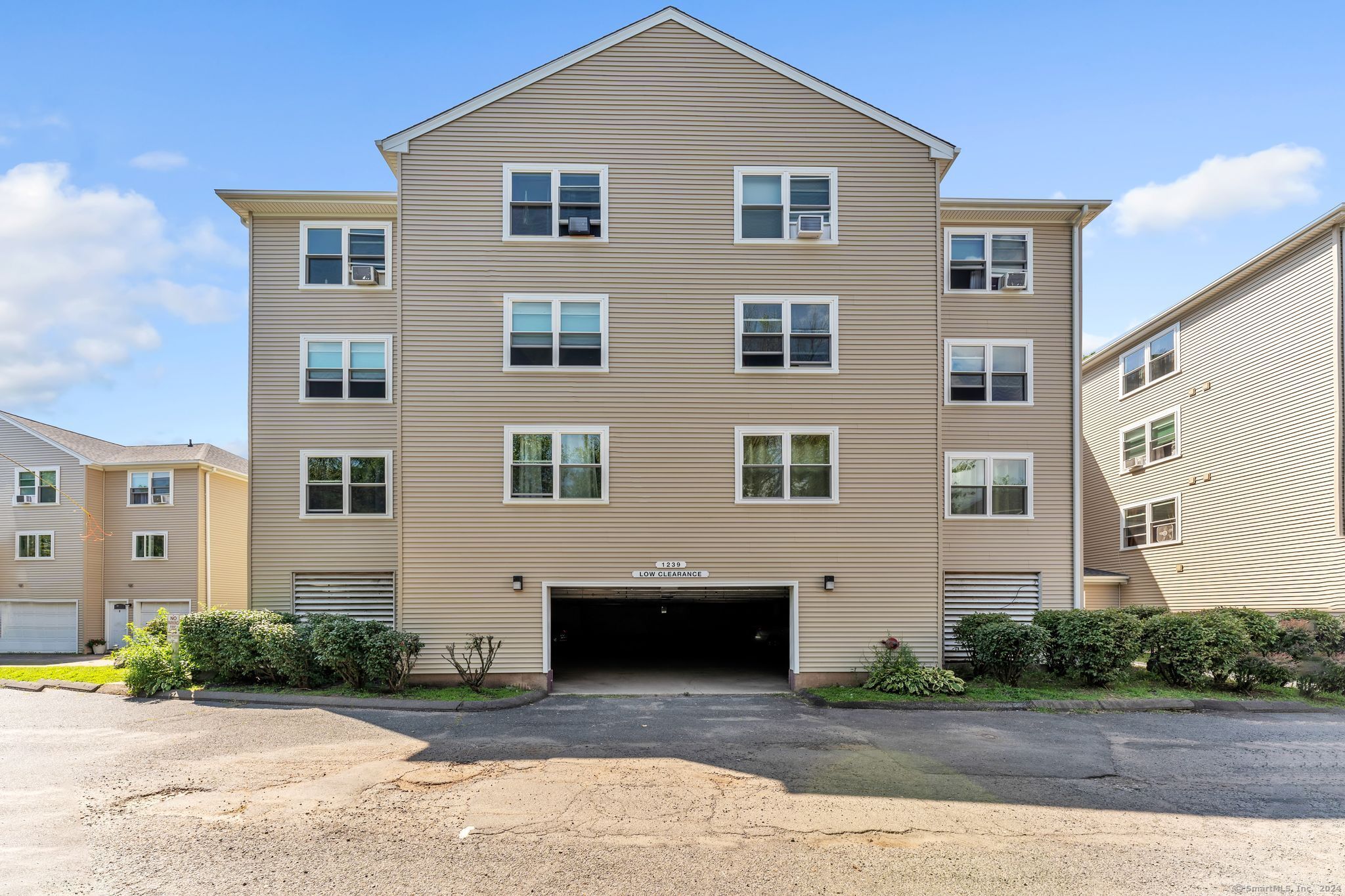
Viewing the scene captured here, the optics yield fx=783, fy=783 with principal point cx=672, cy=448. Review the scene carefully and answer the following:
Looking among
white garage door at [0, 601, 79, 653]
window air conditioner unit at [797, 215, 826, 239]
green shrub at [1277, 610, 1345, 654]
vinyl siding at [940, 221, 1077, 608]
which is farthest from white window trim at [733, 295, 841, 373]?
white garage door at [0, 601, 79, 653]

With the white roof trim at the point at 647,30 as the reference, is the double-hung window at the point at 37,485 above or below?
below

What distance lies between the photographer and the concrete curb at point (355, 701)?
1293cm

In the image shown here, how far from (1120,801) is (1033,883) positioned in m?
2.73

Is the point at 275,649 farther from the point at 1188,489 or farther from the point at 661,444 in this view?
the point at 1188,489

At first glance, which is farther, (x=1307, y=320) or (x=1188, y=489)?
(x=1188, y=489)

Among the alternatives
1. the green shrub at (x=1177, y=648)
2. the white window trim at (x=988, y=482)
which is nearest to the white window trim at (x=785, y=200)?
the white window trim at (x=988, y=482)

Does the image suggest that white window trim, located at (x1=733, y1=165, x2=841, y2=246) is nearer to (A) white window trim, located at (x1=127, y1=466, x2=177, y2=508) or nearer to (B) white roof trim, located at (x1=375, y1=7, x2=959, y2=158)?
(B) white roof trim, located at (x1=375, y1=7, x2=959, y2=158)

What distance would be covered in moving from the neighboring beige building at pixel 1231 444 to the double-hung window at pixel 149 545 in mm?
29394

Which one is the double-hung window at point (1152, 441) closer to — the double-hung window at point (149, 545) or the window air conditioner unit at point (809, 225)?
the window air conditioner unit at point (809, 225)

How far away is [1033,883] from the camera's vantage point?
641 centimetres

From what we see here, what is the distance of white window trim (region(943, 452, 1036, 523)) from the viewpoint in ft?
54.4

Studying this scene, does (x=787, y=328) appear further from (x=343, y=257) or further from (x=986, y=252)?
(x=343, y=257)

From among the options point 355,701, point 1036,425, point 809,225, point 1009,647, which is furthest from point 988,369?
point 355,701

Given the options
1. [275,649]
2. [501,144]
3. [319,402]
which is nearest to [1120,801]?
[275,649]
